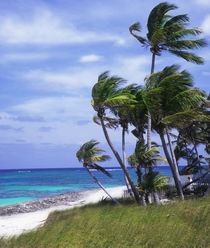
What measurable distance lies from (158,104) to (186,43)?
4.09 metres

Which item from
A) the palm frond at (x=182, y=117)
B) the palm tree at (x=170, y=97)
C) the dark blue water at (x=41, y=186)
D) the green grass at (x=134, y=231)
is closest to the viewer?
the green grass at (x=134, y=231)

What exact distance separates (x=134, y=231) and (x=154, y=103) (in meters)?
6.58

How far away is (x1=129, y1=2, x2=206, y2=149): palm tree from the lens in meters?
14.5

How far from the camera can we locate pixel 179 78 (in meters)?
13.3

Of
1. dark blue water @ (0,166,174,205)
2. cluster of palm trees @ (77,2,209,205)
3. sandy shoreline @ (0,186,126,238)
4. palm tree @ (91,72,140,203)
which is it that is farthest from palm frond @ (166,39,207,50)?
sandy shoreline @ (0,186,126,238)

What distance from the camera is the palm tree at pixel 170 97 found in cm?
1276

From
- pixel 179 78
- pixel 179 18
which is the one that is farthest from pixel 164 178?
pixel 179 18

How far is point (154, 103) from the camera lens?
13.0 metres

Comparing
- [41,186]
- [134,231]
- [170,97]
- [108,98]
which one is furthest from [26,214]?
[41,186]

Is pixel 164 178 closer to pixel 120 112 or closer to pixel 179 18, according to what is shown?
pixel 120 112

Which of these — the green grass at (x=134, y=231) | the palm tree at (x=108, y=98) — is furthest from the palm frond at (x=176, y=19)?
the green grass at (x=134, y=231)

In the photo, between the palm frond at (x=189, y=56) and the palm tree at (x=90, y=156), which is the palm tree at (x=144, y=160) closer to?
the palm tree at (x=90, y=156)

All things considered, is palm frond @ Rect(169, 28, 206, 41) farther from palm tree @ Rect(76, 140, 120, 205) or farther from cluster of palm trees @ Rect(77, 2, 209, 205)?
palm tree @ Rect(76, 140, 120, 205)

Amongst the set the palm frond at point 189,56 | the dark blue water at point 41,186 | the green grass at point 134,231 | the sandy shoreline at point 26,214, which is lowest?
the dark blue water at point 41,186
